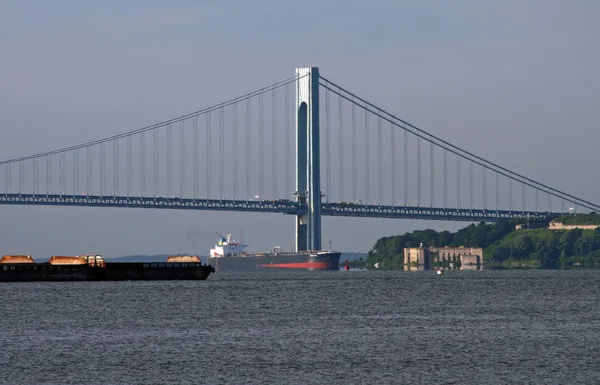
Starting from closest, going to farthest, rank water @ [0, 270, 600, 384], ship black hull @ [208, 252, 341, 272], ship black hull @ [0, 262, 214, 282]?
water @ [0, 270, 600, 384] → ship black hull @ [0, 262, 214, 282] → ship black hull @ [208, 252, 341, 272]

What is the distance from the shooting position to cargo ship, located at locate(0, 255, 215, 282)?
384 feet

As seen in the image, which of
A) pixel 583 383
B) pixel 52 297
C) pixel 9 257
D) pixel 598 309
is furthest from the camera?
pixel 9 257

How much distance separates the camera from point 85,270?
119 meters

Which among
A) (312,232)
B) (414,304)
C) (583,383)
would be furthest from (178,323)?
(312,232)

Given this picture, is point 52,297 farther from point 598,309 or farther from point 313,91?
point 313,91

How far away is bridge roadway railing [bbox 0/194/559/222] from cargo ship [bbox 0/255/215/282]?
21.7 m

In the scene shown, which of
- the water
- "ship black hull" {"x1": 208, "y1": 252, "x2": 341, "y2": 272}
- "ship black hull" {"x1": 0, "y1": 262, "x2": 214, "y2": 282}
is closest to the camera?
the water

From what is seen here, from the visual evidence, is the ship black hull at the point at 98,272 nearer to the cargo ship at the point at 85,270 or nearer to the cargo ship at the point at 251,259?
the cargo ship at the point at 85,270

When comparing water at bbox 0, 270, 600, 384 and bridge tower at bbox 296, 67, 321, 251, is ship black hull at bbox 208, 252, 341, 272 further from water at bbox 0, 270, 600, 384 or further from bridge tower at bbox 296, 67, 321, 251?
water at bbox 0, 270, 600, 384

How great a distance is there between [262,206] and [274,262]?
29076mm

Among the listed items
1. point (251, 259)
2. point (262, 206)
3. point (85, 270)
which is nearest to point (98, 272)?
point (85, 270)

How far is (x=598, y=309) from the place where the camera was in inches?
2672

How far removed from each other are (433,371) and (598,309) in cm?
3056

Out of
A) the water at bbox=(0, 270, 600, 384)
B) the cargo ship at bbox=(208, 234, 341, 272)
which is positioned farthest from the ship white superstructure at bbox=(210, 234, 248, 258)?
the water at bbox=(0, 270, 600, 384)
